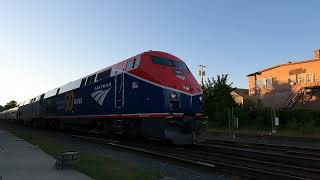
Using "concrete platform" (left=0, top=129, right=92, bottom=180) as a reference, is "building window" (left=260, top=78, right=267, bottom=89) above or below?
above

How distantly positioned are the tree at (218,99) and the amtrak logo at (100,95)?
19.7 meters

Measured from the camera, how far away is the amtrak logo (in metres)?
22.5

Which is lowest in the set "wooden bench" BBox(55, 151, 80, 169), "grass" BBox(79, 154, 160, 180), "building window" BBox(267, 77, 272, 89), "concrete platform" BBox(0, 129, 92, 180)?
"grass" BBox(79, 154, 160, 180)

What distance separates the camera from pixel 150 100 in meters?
18.0

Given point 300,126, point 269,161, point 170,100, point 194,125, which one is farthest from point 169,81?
point 300,126

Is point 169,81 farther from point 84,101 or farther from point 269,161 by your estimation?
point 84,101

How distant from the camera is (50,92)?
3725 centimetres

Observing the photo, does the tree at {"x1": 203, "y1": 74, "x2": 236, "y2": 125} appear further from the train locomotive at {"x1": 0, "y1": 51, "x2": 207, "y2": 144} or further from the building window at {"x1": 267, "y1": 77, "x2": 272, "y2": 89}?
the train locomotive at {"x1": 0, "y1": 51, "x2": 207, "y2": 144}

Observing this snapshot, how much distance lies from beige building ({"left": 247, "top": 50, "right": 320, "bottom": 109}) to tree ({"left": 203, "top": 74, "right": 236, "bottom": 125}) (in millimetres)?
6547

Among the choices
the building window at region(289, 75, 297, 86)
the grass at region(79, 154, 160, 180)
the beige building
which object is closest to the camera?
the grass at region(79, 154, 160, 180)

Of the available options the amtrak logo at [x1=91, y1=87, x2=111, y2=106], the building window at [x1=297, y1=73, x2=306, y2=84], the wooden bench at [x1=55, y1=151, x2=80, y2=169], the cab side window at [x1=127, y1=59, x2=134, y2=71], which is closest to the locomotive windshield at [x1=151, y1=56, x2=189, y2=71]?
the cab side window at [x1=127, y1=59, x2=134, y2=71]

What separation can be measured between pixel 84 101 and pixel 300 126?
1907cm

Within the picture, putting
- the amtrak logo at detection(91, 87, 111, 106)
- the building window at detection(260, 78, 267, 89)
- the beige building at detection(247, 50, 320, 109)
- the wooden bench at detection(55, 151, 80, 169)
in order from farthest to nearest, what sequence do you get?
the building window at detection(260, 78, 267, 89), the beige building at detection(247, 50, 320, 109), the amtrak logo at detection(91, 87, 111, 106), the wooden bench at detection(55, 151, 80, 169)

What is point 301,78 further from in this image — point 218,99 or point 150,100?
point 150,100
